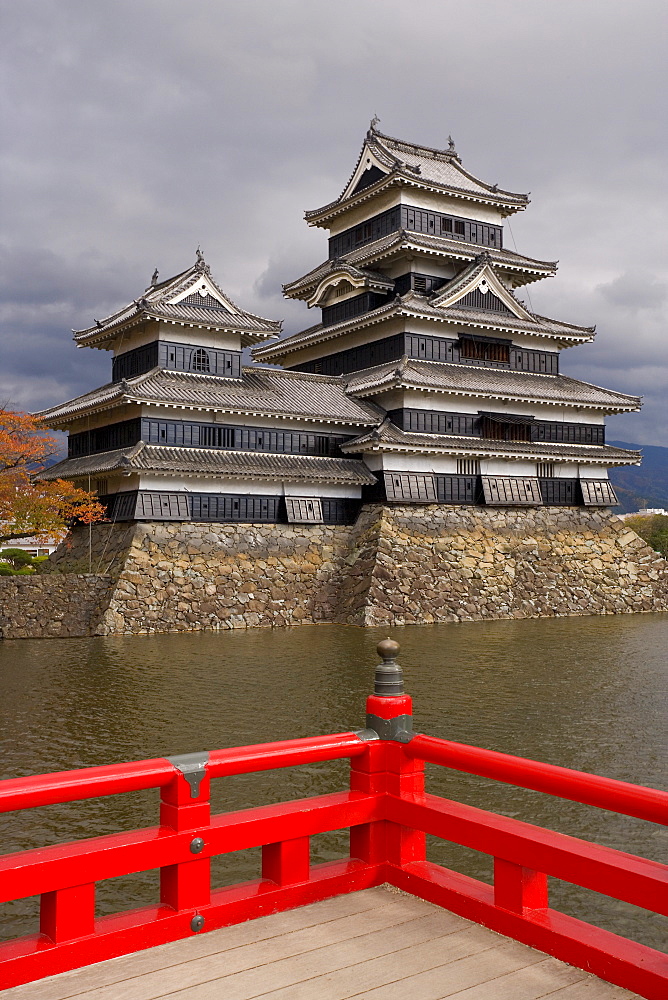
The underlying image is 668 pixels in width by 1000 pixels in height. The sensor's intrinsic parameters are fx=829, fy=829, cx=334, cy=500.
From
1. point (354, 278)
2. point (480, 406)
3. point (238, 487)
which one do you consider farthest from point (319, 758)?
point (354, 278)

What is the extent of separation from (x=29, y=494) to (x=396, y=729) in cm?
2762

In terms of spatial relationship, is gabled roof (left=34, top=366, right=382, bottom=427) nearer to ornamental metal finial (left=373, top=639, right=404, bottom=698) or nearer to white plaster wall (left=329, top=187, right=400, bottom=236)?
white plaster wall (left=329, top=187, right=400, bottom=236)

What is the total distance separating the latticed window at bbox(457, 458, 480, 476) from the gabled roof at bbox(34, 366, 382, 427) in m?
4.15

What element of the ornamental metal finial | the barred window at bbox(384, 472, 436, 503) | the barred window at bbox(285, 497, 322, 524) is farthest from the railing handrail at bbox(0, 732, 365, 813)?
the barred window at bbox(384, 472, 436, 503)

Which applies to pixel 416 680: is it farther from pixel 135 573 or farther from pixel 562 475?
pixel 562 475

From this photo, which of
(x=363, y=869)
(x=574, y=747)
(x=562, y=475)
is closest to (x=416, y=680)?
(x=574, y=747)

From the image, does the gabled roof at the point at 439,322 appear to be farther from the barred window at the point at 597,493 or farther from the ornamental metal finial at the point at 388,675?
the ornamental metal finial at the point at 388,675

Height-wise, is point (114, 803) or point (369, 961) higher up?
point (369, 961)

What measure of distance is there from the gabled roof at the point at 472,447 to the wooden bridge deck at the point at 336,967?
93.8ft

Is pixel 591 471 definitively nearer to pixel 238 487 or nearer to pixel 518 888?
pixel 238 487

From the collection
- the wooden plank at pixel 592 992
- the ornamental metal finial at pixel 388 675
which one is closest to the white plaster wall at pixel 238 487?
the ornamental metal finial at pixel 388 675

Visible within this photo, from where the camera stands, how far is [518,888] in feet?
16.0

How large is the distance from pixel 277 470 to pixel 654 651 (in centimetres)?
1554

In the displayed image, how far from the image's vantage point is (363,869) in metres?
5.56
